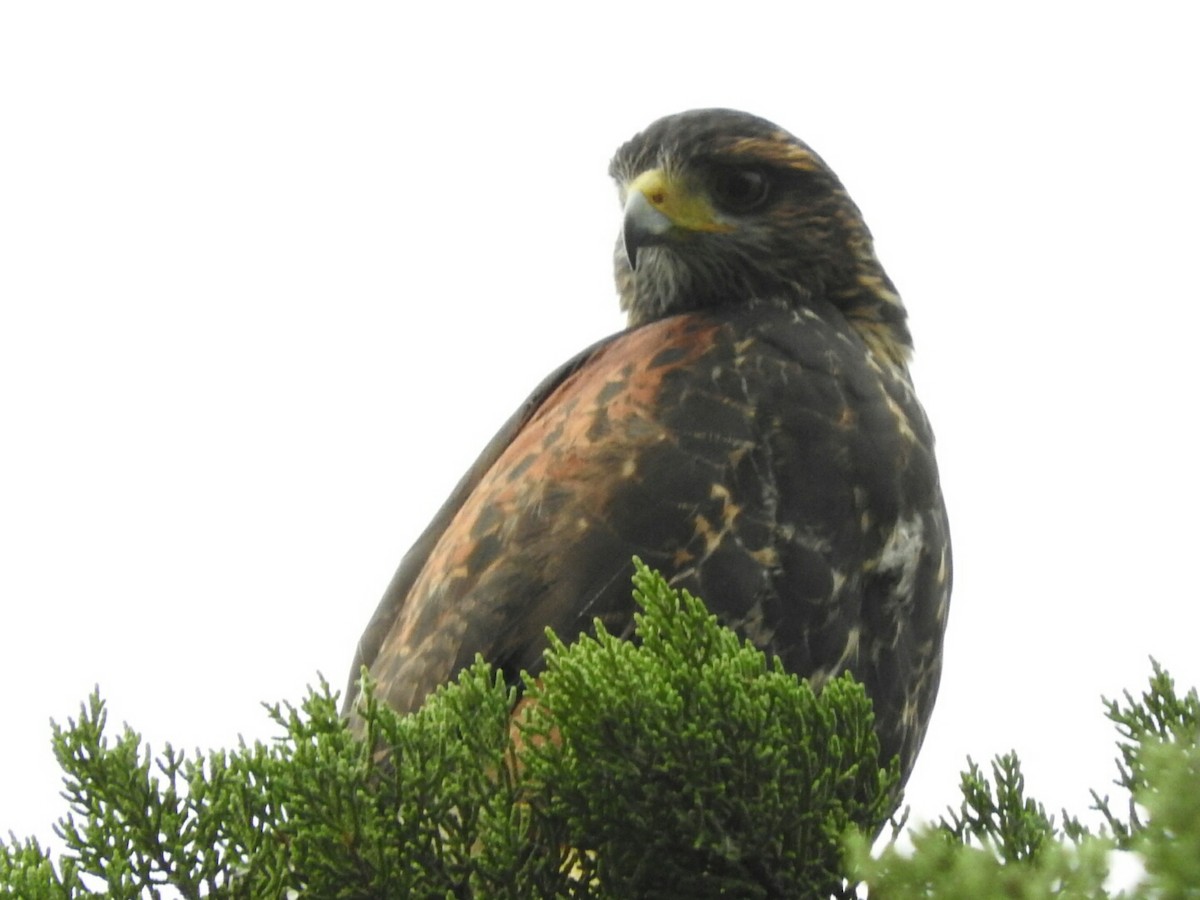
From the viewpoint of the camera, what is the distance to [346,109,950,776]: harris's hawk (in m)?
4.20

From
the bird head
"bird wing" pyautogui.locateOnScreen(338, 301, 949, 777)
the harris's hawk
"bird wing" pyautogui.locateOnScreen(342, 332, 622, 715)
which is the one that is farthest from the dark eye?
"bird wing" pyautogui.locateOnScreen(338, 301, 949, 777)

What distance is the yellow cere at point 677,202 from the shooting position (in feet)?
17.4

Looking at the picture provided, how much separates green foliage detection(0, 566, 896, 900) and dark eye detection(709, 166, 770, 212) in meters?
2.74

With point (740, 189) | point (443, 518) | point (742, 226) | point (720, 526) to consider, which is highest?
point (740, 189)

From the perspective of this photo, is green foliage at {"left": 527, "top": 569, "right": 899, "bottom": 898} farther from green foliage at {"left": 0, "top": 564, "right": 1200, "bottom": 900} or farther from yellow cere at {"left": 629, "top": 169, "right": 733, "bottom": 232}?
yellow cere at {"left": 629, "top": 169, "right": 733, "bottom": 232}

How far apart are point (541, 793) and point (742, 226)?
9.46 feet

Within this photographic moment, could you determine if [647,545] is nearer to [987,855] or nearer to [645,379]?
[645,379]

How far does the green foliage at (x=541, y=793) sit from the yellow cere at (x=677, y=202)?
2521 millimetres

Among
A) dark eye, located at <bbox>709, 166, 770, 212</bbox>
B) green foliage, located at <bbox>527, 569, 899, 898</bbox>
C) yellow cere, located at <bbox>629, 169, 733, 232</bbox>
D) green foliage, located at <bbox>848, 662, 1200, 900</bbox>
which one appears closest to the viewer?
green foliage, located at <bbox>848, 662, 1200, 900</bbox>

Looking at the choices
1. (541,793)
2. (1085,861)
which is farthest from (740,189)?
(1085,861)

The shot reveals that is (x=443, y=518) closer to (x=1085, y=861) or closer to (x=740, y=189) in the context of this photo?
(x=740, y=189)

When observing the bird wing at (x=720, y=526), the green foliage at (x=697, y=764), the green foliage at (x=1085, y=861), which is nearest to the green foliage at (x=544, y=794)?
the green foliage at (x=697, y=764)

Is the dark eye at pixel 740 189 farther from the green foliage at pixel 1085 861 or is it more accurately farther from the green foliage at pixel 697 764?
the green foliage at pixel 1085 861

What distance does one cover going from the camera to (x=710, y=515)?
422cm
